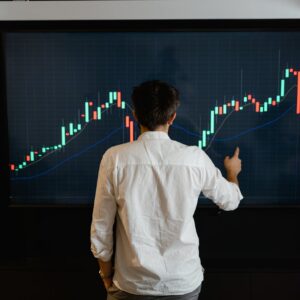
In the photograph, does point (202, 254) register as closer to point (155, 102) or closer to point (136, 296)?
point (136, 296)

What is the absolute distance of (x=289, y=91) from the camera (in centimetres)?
193

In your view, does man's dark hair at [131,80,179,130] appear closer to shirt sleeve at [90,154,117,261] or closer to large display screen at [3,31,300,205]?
shirt sleeve at [90,154,117,261]

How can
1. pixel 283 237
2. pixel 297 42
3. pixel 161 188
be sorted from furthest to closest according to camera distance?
pixel 283 237, pixel 297 42, pixel 161 188

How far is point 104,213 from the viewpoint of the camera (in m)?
1.34

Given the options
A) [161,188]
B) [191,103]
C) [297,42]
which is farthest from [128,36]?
[161,188]

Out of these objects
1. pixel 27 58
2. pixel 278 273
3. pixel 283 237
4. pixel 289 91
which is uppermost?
pixel 27 58

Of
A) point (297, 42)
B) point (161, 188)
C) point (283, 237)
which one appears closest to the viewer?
point (161, 188)

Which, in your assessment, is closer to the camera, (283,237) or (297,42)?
(297,42)

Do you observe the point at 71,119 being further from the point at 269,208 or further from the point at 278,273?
the point at 278,273

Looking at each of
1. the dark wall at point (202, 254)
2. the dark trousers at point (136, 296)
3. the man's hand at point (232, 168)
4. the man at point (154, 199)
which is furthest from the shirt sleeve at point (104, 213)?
the dark wall at point (202, 254)

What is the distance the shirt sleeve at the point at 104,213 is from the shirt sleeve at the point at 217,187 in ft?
1.05

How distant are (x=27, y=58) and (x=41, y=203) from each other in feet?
2.38

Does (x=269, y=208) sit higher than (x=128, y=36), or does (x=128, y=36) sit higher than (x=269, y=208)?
(x=128, y=36)

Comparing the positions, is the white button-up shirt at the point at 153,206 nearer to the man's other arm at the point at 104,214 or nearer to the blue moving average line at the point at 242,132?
the man's other arm at the point at 104,214
